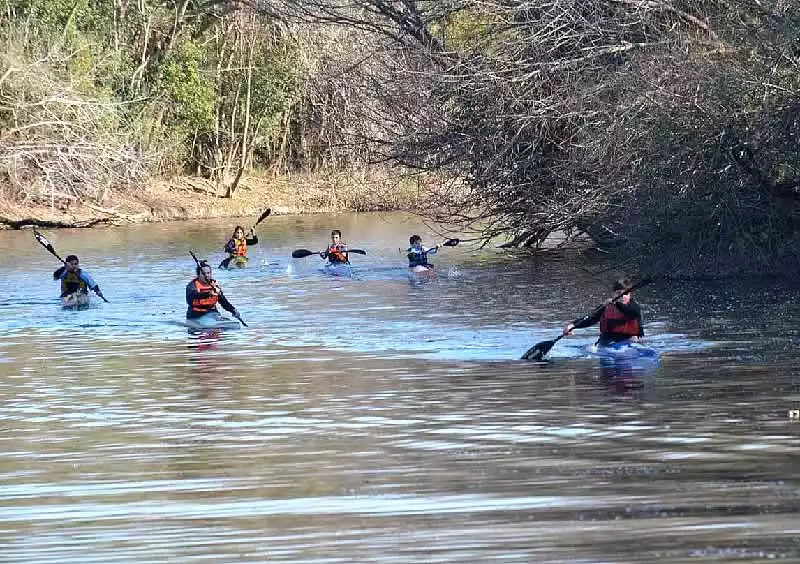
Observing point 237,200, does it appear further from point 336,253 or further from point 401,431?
point 401,431

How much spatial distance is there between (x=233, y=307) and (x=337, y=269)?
33.1 ft

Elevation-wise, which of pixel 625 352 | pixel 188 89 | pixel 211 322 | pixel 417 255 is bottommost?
pixel 625 352

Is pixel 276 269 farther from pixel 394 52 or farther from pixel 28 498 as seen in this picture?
pixel 28 498

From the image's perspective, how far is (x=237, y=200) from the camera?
60.1m

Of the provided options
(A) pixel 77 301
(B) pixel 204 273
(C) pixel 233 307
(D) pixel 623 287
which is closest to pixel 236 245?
(A) pixel 77 301

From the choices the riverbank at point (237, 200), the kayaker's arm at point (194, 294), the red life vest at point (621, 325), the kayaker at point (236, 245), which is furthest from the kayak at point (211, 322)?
the riverbank at point (237, 200)

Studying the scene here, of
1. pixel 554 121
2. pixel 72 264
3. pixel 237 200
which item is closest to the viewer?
pixel 72 264

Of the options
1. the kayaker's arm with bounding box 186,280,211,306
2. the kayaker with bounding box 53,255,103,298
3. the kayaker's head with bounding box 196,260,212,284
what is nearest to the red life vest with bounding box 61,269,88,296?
the kayaker with bounding box 53,255,103,298

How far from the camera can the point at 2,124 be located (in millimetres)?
47750

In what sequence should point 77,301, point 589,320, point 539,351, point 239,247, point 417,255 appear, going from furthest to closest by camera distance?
point 239,247, point 417,255, point 77,301, point 589,320, point 539,351

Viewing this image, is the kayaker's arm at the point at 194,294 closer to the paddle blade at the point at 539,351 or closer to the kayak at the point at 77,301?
the kayak at the point at 77,301

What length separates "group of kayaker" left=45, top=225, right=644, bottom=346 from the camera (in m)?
20.8

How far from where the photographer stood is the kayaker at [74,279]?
28.0 metres

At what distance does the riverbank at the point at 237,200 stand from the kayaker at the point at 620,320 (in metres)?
32.5
